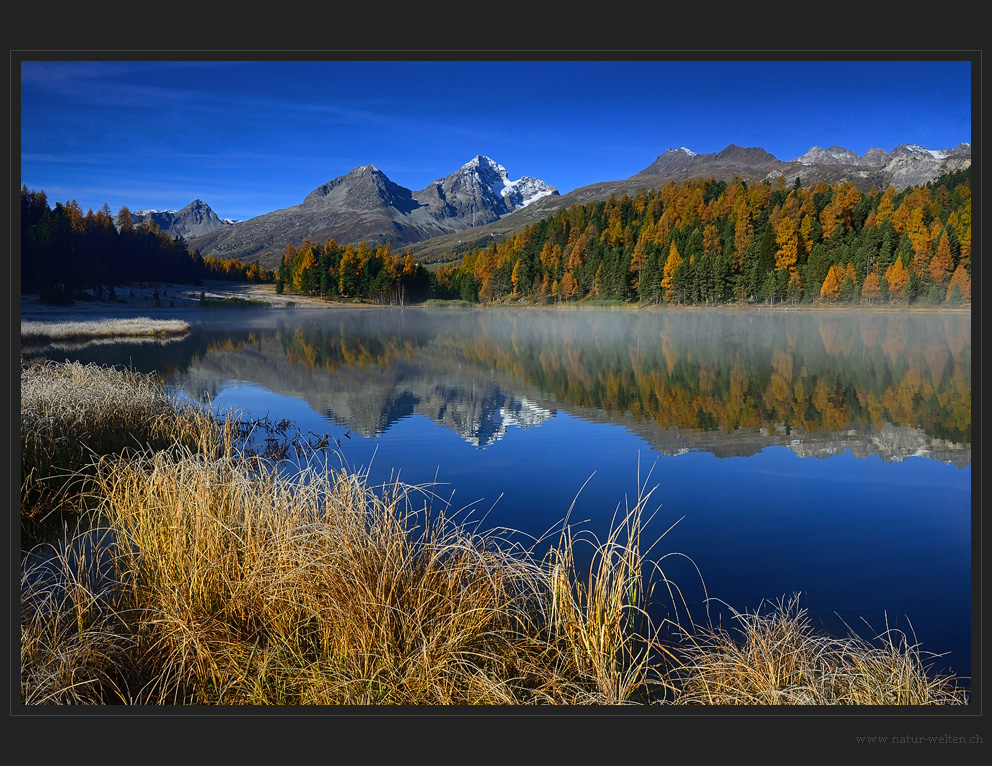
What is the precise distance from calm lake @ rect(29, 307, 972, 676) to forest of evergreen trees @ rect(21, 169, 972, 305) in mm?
6590

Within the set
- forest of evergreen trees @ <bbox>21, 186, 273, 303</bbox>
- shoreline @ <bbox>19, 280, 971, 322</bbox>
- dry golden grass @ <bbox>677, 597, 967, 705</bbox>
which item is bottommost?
dry golden grass @ <bbox>677, 597, 967, 705</bbox>

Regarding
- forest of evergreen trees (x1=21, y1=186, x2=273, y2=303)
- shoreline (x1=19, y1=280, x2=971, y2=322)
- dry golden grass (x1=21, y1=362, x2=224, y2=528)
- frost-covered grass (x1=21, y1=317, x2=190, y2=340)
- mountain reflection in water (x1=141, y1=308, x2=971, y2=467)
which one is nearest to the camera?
dry golden grass (x1=21, y1=362, x2=224, y2=528)

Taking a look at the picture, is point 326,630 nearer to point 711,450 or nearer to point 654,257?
point 711,450

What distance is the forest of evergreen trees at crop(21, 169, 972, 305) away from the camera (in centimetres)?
3575

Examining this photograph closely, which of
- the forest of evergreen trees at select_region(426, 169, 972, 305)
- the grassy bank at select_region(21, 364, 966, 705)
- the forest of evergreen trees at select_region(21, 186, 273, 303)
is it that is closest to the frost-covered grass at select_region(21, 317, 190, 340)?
the forest of evergreen trees at select_region(21, 186, 273, 303)

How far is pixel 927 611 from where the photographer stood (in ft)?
14.3

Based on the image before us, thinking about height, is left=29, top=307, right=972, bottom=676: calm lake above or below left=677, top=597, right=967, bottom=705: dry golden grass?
below

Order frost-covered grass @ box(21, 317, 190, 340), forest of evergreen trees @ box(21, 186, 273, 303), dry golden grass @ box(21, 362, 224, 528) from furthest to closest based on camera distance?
frost-covered grass @ box(21, 317, 190, 340) → forest of evergreen trees @ box(21, 186, 273, 303) → dry golden grass @ box(21, 362, 224, 528)

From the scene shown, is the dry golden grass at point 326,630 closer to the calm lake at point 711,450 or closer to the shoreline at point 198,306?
the calm lake at point 711,450

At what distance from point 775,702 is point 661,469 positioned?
5.36 meters

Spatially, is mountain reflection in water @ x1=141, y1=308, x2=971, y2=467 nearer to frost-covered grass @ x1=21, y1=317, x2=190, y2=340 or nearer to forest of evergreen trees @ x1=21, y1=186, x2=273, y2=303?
frost-covered grass @ x1=21, y1=317, x2=190, y2=340
